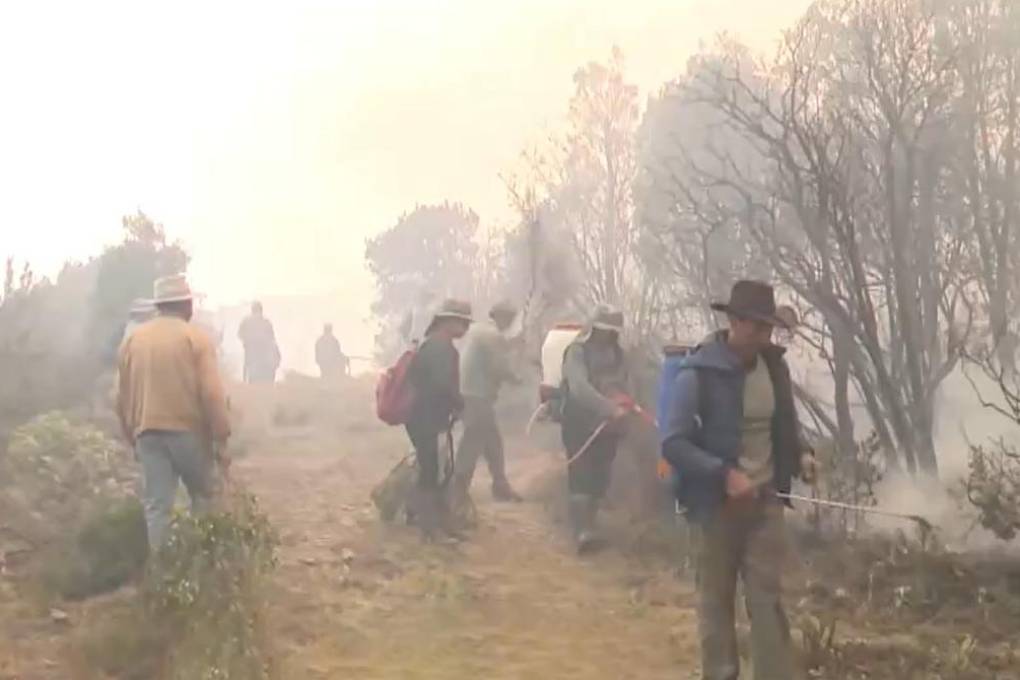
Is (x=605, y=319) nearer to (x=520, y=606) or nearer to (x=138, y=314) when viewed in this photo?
(x=520, y=606)

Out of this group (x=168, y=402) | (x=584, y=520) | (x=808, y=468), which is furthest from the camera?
(x=584, y=520)

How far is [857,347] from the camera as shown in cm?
636

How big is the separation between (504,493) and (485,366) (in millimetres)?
786

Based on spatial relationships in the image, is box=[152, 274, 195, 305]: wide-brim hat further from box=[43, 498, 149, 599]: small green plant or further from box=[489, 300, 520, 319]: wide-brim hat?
box=[489, 300, 520, 319]: wide-brim hat

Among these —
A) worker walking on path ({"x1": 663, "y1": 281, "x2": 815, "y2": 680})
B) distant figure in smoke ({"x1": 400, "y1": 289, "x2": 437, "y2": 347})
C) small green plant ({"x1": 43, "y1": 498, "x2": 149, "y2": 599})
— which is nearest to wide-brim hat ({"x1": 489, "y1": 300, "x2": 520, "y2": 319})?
distant figure in smoke ({"x1": 400, "y1": 289, "x2": 437, "y2": 347})

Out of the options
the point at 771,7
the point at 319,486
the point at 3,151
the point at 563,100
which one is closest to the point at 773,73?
the point at 771,7

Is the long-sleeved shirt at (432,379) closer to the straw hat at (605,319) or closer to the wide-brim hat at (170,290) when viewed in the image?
the straw hat at (605,319)

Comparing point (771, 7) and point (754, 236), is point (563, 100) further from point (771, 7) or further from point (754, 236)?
point (754, 236)

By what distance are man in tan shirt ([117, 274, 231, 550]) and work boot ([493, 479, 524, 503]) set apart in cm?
252

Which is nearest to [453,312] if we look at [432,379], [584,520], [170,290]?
[432,379]

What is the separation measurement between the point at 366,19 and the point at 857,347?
3785 mm

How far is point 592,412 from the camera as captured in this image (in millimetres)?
5809

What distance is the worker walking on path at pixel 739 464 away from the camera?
11.0 ft

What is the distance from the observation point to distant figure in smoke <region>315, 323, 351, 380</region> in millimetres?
8008
